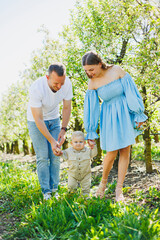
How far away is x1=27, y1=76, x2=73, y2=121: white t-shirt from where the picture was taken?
11.8 ft

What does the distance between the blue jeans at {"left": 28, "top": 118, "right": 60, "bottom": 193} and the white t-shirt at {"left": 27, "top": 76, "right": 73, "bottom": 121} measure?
13 cm

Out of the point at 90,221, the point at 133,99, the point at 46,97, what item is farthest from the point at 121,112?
the point at 90,221

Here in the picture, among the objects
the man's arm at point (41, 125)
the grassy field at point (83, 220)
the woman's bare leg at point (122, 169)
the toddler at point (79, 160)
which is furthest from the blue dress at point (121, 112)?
the grassy field at point (83, 220)

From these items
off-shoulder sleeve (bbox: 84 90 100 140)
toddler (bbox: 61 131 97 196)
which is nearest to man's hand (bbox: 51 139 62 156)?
toddler (bbox: 61 131 97 196)

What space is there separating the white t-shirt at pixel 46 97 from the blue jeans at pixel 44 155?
0.13 meters

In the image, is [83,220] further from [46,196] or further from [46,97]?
[46,97]

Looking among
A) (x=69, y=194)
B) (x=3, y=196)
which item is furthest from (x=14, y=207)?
(x=69, y=194)

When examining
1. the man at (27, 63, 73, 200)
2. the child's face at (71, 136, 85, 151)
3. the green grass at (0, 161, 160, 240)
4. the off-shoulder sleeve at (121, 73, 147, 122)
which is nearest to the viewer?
the green grass at (0, 161, 160, 240)

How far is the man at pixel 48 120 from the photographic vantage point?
3.55m

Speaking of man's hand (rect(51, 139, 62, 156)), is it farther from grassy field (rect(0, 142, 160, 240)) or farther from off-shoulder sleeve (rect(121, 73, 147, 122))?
off-shoulder sleeve (rect(121, 73, 147, 122))

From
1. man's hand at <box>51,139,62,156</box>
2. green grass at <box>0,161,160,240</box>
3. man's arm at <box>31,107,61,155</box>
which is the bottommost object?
green grass at <box>0,161,160,240</box>

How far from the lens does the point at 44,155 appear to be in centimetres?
381

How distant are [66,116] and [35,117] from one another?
62 centimetres

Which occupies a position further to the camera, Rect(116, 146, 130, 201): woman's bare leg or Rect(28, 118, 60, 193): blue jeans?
Rect(28, 118, 60, 193): blue jeans
